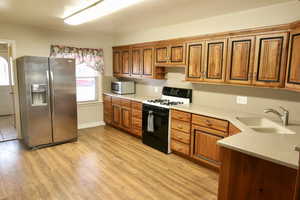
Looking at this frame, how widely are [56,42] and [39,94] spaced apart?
142cm

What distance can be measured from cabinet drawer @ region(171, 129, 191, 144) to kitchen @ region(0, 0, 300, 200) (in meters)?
0.02

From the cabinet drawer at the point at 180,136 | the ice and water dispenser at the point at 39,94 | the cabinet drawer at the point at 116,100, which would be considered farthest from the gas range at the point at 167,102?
the ice and water dispenser at the point at 39,94

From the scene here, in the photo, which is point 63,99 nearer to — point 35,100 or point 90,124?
point 35,100

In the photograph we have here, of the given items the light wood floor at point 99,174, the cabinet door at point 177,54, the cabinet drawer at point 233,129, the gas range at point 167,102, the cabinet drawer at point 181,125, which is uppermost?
the cabinet door at point 177,54

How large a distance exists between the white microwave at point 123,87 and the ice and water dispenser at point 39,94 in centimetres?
172

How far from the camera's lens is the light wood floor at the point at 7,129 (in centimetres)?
451

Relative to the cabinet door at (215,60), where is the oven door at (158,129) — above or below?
below

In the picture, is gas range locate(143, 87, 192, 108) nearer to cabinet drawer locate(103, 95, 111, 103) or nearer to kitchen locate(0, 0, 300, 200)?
kitchen locate(0, 0, 300, 200)

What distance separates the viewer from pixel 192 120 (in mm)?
3303

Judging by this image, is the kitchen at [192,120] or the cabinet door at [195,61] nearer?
the kitchen at [192,120]

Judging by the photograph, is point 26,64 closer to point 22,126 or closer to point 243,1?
point 22,126

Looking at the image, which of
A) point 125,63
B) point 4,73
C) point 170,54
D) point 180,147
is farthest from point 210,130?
point 4,73

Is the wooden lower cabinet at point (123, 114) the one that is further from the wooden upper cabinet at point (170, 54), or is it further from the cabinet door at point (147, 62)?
the wooden upper cabinet at point (170, 54)

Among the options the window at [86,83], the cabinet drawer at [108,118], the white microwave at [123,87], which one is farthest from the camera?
the cabinet drawer at [108,118]
